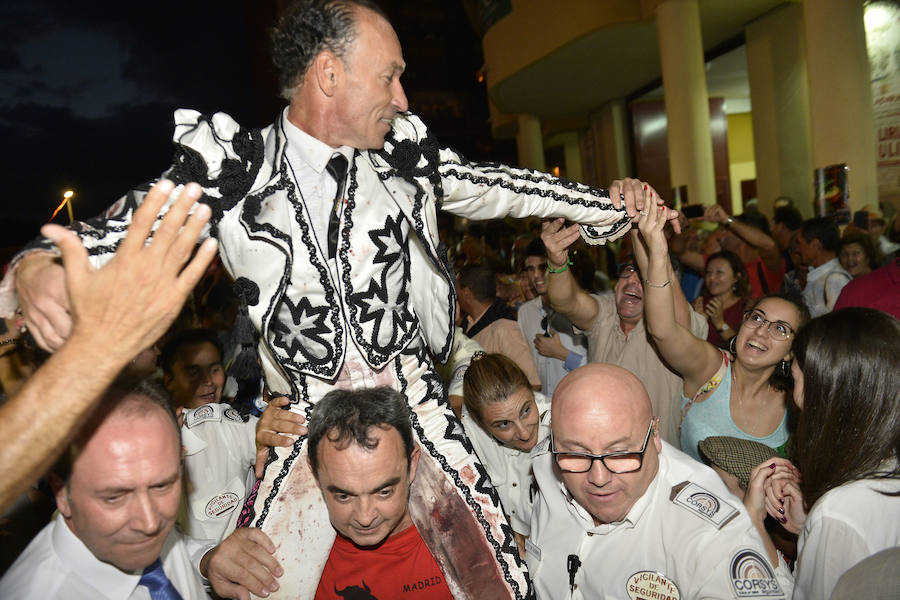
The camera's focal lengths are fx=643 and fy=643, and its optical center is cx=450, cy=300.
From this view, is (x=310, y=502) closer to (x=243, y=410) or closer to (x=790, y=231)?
(x=243, y=410)

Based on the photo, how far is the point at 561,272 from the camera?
3711mm

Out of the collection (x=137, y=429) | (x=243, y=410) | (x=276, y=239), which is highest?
(x=276, y=239)

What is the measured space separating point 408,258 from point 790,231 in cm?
605

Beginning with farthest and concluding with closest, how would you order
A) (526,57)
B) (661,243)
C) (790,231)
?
(526,57)
(790,231)
(661,243)

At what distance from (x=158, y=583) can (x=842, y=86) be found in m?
8.37

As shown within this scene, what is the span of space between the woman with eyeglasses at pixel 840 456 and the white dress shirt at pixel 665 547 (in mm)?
178

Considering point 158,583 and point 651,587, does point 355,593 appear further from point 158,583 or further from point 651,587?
point 651,587

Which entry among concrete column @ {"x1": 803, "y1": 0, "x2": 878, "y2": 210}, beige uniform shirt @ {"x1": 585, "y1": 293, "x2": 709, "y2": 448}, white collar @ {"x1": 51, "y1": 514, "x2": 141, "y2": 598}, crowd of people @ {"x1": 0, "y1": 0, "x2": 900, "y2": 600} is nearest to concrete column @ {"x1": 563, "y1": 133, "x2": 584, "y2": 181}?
concrete column @ {"x1": 803, "y1": 0, "x2": 878, "y2": 210}

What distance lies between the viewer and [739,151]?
72.4 ft

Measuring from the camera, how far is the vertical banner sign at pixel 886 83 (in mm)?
7742

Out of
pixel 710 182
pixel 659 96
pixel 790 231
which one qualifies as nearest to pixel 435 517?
pixel 790 231

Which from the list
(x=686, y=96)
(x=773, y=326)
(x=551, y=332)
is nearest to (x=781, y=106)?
(x=686, y=96)

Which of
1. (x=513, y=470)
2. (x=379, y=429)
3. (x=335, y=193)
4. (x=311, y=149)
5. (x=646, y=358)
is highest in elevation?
(x=311, y=149)

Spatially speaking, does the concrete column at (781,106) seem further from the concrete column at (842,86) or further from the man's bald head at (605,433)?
the man's bald head at (605,433)
